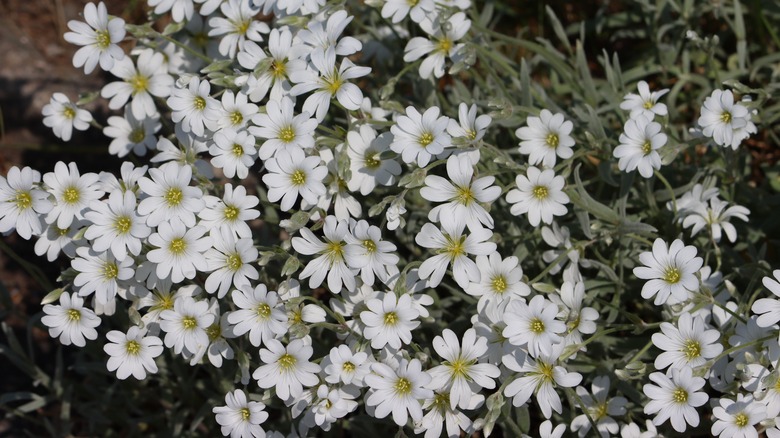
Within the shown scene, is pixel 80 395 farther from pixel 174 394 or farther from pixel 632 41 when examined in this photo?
pixel 632 41

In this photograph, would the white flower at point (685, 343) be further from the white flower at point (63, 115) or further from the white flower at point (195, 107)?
the white flower at point (63, 115)

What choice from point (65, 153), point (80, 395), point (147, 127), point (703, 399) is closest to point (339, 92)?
point (147, 127)

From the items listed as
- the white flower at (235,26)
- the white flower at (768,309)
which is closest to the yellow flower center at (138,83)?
the white flower at (235,26)

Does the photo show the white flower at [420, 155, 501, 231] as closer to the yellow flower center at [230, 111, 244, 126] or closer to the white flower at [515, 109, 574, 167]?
the white flower at [515, 109, 574, 167]

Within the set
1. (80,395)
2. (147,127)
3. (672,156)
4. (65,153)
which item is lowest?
(80,395)

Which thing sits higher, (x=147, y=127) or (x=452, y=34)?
(x=452, y=34)
